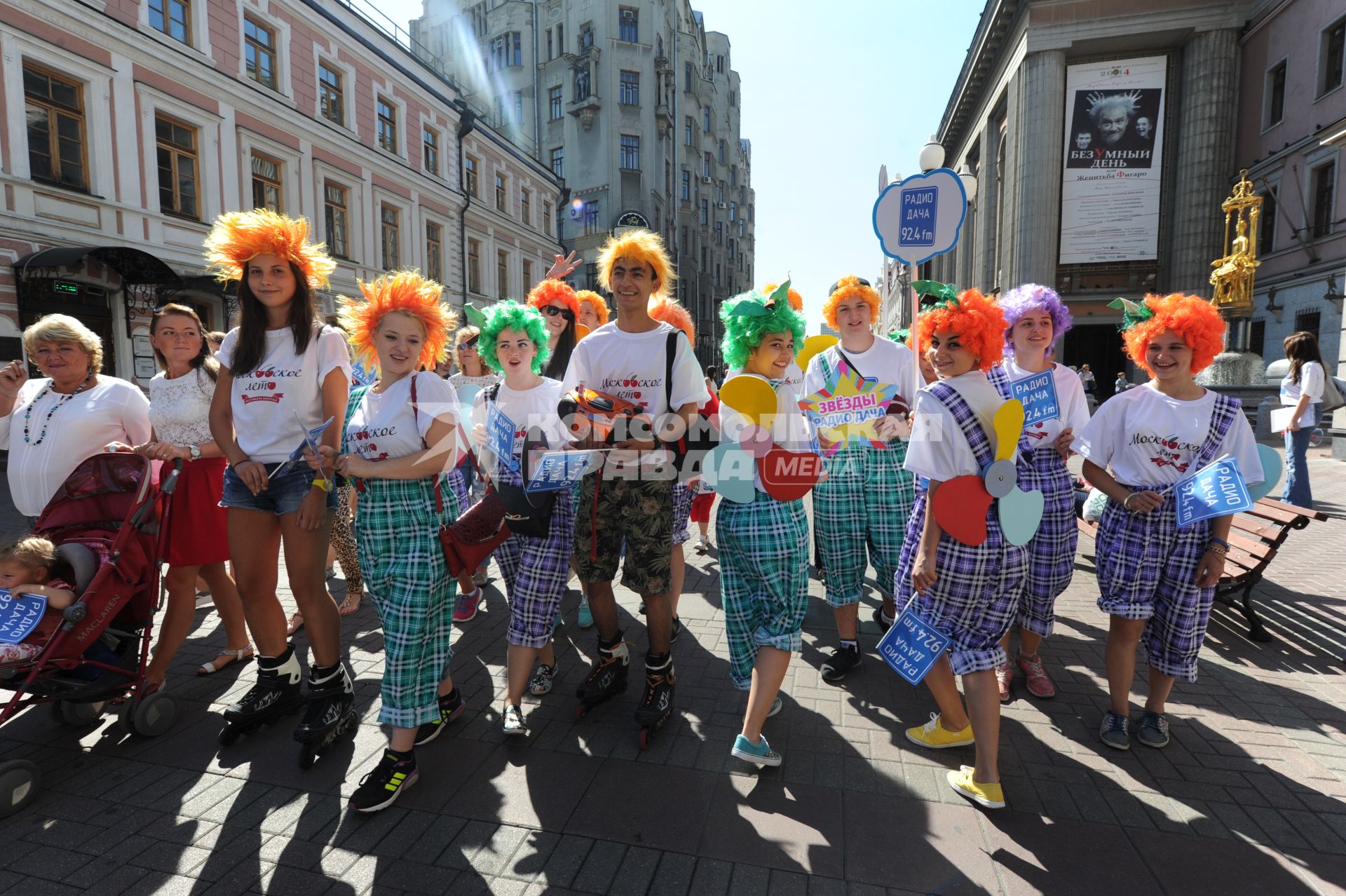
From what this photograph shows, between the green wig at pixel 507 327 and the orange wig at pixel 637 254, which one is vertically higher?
the orange wig at pixel 637 254

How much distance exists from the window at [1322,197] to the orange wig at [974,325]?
2513cm

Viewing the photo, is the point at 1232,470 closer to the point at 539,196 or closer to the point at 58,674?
the point at 58,674

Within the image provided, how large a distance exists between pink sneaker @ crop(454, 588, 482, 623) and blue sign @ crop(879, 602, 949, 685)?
2.90 m

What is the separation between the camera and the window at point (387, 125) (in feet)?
63.6

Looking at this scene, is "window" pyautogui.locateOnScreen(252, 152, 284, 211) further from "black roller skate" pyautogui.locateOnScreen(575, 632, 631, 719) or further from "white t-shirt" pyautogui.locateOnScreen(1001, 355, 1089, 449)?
"white t-shirt" pyautogui.locateOnScreen(1001, 355, 1089, 449)

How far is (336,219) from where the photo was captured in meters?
17.9

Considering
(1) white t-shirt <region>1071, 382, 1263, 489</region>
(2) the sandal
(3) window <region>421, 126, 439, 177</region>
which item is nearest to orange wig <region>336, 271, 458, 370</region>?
(2) the sandal

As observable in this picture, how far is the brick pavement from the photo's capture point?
85.8 inches

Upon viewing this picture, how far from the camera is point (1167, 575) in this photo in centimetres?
291

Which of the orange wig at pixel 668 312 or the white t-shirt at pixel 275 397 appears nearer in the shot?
the white t-shirt at pixel 275 397

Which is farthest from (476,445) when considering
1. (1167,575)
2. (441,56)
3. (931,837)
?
(441,56)

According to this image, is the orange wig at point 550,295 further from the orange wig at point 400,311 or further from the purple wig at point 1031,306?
the purple wig at point 1031,306

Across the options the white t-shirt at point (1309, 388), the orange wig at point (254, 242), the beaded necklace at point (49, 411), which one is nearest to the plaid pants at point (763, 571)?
the orange wig at point (254, 242)

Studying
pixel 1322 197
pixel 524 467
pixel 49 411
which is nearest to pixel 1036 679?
pixel 524 467
